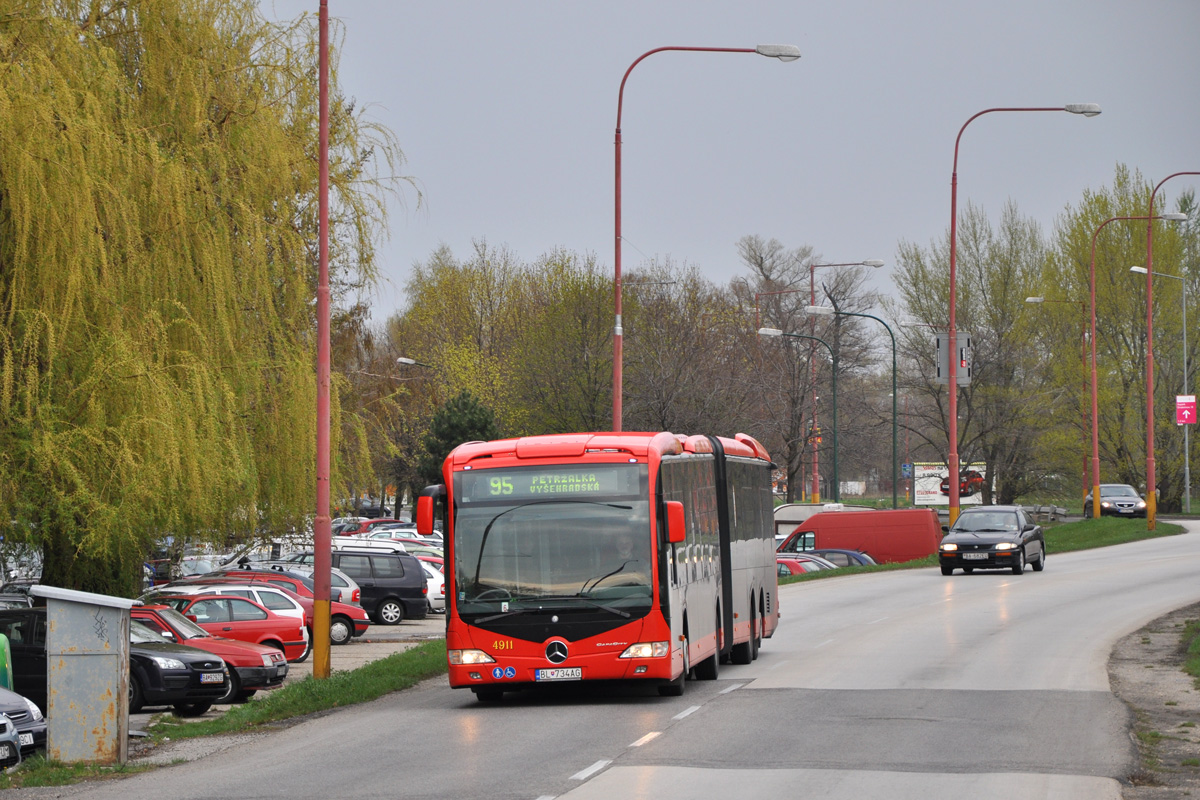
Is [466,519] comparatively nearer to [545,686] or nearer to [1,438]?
[545,686]

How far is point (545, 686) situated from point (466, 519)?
3263mm

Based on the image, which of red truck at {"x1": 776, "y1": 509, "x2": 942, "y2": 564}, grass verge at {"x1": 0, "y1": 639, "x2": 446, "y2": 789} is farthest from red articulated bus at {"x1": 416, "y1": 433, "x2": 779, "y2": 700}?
red truck at {"x1": 776, "y1": 509, "x2": 942, "y2": 564}

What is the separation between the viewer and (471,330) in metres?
78.2

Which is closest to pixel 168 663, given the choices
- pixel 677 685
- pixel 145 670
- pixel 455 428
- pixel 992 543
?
pixel 145 670

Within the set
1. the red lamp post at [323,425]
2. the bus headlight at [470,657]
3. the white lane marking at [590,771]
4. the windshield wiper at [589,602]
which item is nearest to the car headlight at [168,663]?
the red lamp post at [323,425]

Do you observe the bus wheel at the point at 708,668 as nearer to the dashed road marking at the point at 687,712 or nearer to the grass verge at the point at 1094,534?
the dashed road marking at the point at 687,712

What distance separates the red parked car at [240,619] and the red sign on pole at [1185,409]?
41.7m

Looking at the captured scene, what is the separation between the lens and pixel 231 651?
2138 cm

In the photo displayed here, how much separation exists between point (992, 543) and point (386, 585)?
1501 cm

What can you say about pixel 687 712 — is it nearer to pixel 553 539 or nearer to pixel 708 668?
pixel 553 539

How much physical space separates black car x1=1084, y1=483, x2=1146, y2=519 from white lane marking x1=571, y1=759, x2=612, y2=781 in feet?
173

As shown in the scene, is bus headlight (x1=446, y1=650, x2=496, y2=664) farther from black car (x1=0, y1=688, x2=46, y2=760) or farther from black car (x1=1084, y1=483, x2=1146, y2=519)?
black car (x1=1084, y1=483, x2=1146, y2=519)

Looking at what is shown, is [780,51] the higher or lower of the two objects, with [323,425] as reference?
higher

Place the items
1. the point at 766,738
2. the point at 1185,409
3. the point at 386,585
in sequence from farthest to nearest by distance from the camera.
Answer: the point at 1185,409 < the point at 386,585 < the point at 766,738
